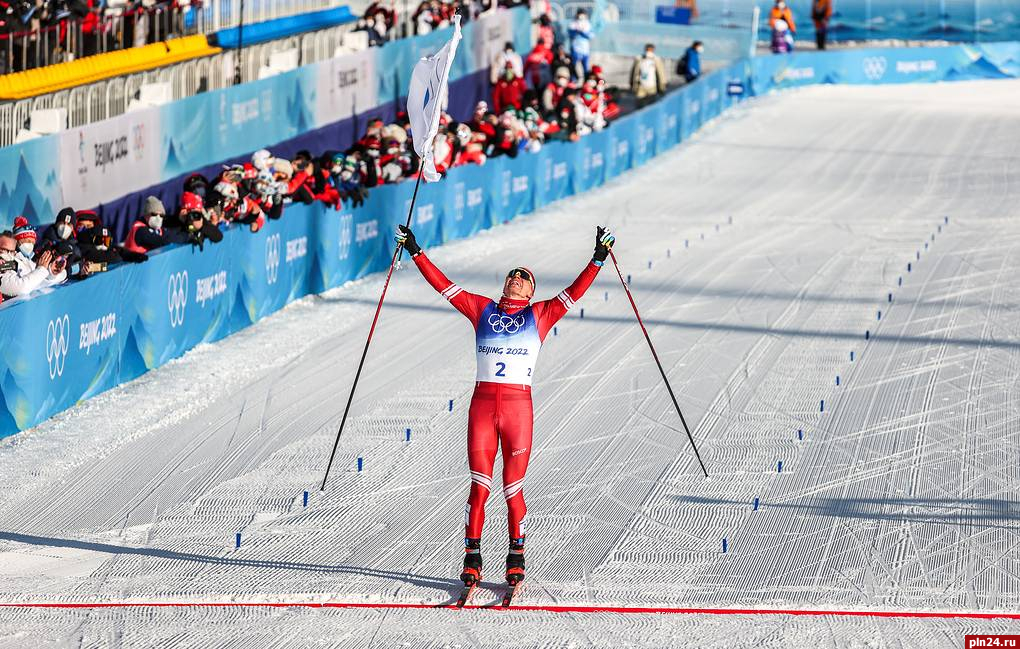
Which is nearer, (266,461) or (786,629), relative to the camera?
(786,629)

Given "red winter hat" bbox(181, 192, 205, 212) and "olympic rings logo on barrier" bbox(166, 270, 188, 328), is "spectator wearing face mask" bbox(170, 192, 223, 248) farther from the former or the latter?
"olympic rings logo on barrier" bbox(166, 270, 188, 328)

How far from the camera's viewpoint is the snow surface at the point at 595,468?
8.48 meters

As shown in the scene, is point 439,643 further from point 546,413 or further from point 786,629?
A: point 546,413

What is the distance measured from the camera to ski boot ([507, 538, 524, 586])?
8570 millimetres

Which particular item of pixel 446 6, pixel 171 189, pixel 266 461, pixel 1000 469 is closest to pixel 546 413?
pixel 266 461

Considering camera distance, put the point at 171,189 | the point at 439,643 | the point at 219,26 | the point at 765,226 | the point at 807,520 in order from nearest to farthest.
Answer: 1. the point at 439,643
2. the point at 807,520
3. the point at 171,189
4. the point at 765,226
5. the point at 219,26

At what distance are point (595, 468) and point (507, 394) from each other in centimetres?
289

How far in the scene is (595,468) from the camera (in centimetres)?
1119

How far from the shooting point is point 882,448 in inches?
459

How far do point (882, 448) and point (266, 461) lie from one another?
4.46m

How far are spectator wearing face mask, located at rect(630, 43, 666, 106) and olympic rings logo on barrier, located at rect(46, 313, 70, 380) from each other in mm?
20547

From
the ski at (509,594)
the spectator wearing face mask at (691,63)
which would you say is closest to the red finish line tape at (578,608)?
the ski at (509,594)

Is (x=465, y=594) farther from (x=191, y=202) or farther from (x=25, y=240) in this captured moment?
(x=191, y=202)

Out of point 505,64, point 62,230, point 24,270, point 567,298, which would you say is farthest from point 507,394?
point 505,64
